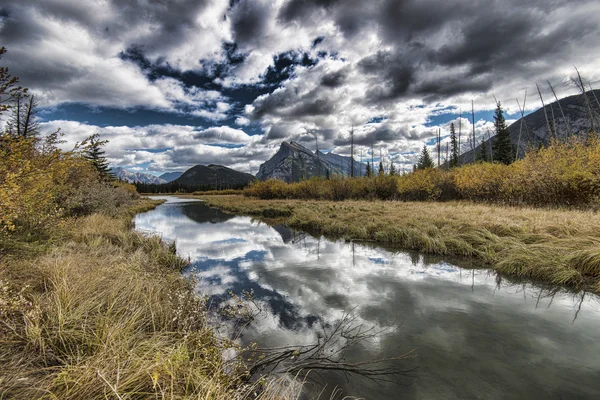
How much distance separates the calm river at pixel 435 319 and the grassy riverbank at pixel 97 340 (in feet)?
5.82

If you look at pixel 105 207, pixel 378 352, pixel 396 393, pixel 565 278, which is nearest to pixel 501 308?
pixel 565 278

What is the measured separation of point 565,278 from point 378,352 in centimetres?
722

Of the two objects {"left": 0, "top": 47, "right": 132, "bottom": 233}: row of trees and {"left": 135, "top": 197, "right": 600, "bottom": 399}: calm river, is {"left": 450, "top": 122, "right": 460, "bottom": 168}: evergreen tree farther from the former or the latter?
{"left": 0, "top": 47, "right": 132, "bottom": 233}: row of trees

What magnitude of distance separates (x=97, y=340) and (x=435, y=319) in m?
6.51

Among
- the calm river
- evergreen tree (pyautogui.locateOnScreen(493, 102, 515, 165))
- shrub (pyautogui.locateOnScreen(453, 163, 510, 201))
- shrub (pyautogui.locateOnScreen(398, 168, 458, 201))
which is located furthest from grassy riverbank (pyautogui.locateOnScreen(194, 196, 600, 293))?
evergreen tree (pyautogui.locateOnScreen(493, 102, 515, 165))

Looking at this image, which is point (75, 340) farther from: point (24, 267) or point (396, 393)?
point (396, 393)

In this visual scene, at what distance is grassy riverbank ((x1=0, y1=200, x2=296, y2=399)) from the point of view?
2.67 metres

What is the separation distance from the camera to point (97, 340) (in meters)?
3.57

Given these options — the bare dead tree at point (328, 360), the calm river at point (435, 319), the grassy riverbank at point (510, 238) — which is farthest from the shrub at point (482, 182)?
the bare dead tree at point (328, 360)

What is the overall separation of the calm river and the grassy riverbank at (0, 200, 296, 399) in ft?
5.82

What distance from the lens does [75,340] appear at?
11.9 ft

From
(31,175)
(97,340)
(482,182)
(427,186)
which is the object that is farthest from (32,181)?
(427,186)

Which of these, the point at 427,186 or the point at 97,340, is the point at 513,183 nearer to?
the point at 427,186

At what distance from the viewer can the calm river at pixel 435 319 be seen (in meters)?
4.13
